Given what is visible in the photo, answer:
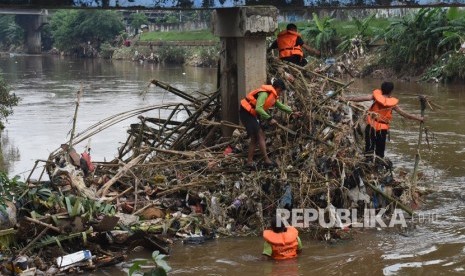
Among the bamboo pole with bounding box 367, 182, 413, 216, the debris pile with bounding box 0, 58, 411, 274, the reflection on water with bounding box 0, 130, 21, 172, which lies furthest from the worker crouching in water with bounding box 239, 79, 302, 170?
the reflection on water with bounding box 0, 130, 21, 172

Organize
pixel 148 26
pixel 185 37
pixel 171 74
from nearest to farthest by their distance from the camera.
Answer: pixel 171 74 → pixel 185 37 → pixel 148 26

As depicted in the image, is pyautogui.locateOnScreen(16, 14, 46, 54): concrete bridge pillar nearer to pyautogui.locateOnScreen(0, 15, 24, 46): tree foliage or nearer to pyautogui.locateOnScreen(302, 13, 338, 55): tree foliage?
pyautogui.locateOnScreen(0, 15, 24, 46): tree foliage

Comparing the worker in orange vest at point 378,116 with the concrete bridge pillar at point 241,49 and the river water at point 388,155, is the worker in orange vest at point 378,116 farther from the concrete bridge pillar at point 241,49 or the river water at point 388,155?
the concrete bridge pillar at point 241,49

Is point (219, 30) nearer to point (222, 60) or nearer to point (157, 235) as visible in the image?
point (222, 60)

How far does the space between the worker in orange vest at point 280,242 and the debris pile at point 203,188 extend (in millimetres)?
905

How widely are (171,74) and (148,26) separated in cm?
2577

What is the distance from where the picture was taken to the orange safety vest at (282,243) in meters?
8.14

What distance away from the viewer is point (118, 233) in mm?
8461

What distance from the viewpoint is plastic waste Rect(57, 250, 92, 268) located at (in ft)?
25.8

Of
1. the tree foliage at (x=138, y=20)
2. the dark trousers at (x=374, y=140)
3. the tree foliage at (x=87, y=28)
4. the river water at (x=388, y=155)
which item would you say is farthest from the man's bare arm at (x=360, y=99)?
the tree foliage at (x=138, y=20)

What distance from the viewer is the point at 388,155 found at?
14352 mm

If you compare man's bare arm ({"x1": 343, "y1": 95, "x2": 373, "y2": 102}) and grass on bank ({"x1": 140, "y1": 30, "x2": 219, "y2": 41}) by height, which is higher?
man's bare arm ({"x1": 343, "y1": 95, "x2": 373, "y2": 102})

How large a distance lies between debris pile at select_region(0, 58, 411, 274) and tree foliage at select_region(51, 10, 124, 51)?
5544 centimetres

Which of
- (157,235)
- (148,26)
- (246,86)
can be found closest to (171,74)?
(148,26)
